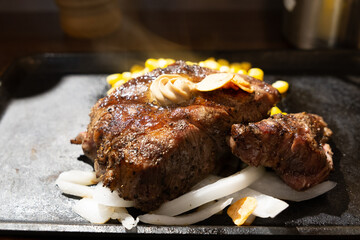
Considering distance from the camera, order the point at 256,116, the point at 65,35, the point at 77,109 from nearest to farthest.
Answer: the point at 256,116, the point at 77,109, the point at 65,35

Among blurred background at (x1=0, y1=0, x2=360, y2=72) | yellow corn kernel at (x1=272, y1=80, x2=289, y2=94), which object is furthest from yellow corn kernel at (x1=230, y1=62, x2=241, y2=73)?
blurred background at (x1=0, y1=0, x2=360, y2=72)

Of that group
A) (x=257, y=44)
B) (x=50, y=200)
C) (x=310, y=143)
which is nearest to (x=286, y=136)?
(x=310, y=143)

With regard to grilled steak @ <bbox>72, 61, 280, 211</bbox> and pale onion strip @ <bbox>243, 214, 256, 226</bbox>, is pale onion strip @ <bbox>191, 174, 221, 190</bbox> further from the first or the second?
pale onion strip @ <bbox>243, 214, 256, 226</bbox>

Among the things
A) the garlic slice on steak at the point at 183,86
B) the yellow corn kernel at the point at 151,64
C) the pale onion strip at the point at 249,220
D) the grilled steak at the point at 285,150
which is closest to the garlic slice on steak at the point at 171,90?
the garlic slice on steak at the point at 183,86

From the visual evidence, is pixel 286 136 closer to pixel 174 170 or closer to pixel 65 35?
pixel 174 170

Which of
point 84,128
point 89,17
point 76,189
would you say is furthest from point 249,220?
point 89,17
